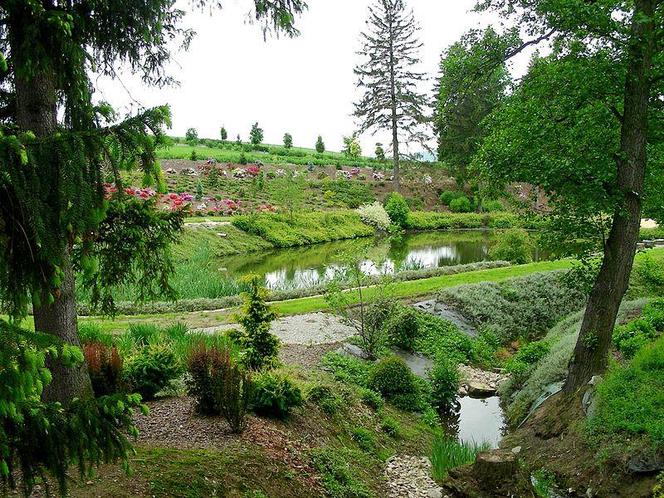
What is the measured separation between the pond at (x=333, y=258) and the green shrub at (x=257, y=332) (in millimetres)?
8396

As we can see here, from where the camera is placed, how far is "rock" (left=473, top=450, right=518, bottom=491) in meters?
5.04

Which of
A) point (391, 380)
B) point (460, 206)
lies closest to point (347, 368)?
point (391, 380)

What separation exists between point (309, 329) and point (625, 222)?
244 inches

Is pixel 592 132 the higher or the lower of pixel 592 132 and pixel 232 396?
the higher

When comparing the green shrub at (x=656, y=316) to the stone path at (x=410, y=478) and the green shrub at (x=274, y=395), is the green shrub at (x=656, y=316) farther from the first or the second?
the green shrub at (x=274, y=395)

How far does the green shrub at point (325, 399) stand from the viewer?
21.5ft

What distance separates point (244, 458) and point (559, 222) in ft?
15.3

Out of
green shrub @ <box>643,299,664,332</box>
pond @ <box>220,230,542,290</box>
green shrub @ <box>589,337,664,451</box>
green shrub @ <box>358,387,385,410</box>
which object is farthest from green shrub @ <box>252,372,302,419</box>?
pond @ <box>220,230,542,290</box>

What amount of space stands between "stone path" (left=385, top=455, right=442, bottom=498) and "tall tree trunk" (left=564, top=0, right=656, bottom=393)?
2203 millimetres

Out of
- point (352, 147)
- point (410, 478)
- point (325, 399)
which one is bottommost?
point (410, 478)

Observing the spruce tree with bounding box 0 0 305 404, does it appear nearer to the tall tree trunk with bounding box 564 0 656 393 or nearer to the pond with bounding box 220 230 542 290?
Answer: the tall tree trunk with bounding box 564 0 656 393

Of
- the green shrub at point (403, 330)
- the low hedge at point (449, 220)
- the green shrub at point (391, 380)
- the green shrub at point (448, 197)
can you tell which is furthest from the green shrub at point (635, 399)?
the green shrub at point (448, 197)

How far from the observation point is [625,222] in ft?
20.7

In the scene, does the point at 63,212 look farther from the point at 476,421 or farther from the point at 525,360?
the point at 525,360
